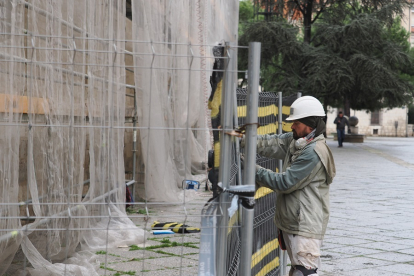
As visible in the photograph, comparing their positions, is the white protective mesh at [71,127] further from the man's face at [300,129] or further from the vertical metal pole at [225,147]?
the man's face at [300,129]

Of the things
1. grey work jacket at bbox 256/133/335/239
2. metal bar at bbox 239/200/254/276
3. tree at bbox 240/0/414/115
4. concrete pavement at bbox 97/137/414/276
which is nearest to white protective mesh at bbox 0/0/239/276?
concrete pavement at bbox 97/137/414/276

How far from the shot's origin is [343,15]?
2862 centimetres

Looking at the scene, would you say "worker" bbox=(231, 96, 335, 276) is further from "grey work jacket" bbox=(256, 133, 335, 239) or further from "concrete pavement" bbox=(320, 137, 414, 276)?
"concrete pavement" bbox=(320, 137, 414, 276)

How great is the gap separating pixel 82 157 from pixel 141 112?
2614 millimetres

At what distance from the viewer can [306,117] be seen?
3.65m

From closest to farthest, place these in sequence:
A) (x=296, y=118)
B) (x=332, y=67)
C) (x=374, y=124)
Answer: (x=296, y=118) < (x=332, y=67) < (x=374, y=124)

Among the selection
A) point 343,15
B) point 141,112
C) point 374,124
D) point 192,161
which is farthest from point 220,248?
point 374,124

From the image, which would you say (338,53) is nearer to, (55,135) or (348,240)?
(348,240)

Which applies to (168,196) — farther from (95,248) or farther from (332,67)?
(332,67)

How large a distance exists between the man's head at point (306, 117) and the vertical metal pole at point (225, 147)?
1075 millimetres

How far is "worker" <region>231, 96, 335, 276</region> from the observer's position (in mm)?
3480

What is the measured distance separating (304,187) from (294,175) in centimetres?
13

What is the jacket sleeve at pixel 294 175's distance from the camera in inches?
135

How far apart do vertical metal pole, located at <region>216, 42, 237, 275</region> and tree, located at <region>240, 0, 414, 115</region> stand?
Answer: 78.9 feet
